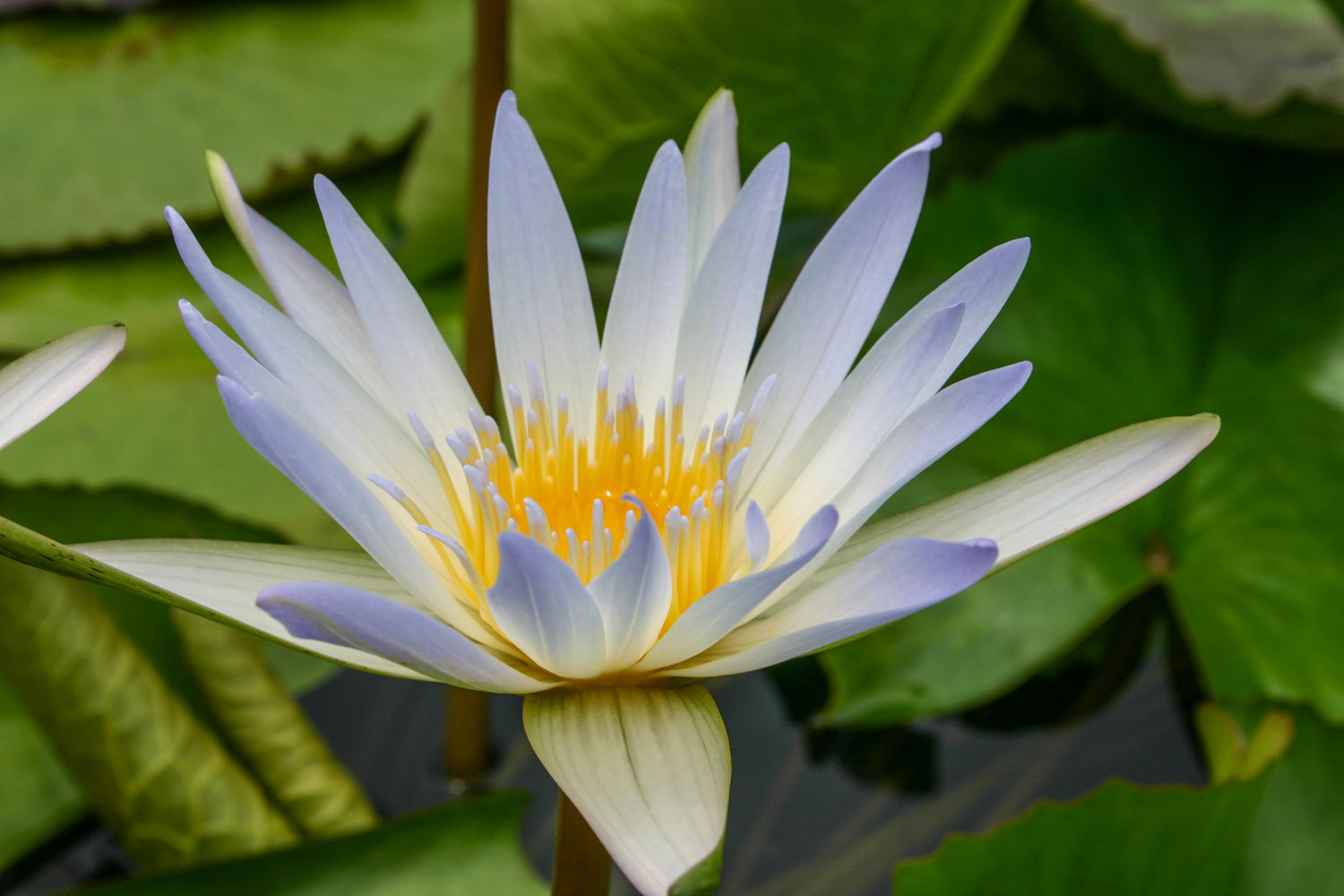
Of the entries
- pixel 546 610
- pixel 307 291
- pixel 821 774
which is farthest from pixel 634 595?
pixel 821 774

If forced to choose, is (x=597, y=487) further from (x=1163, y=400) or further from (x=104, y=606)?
(x=1163, y=400)

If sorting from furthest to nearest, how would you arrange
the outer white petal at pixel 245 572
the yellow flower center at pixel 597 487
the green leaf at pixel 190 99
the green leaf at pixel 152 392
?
1. the green leaf at pixel 190 99
2. the green leaf at pixel 152 392
3. the yellow flower center at pixel 597 487
4. the outer white petal at pixel 245 572

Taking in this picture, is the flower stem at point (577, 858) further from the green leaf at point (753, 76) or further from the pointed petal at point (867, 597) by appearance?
the green leaf at point (753, 76)

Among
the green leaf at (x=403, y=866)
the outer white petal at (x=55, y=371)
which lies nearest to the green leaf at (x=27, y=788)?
the green leaf at (x=403, y=866)

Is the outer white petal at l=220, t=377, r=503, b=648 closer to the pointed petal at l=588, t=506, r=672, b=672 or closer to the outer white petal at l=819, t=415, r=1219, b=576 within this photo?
the pointed petal at l=588, t=506, r=672, b=672

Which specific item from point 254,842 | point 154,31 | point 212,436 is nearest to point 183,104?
point 154,31

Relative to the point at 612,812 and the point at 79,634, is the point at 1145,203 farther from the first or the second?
the point at 79,634

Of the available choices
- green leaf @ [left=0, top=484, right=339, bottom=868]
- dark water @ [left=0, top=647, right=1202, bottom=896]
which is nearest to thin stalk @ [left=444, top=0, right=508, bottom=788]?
dark water @ [left=0, top=647, right=1202, bottom=896]
